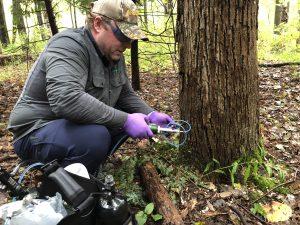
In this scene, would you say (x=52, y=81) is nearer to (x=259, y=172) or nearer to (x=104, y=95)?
(x=104, y=95)

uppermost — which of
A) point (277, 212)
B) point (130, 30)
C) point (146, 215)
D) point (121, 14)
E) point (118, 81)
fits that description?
point (121, 14)

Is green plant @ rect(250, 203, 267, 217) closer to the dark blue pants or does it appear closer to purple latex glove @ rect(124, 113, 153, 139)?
purple latex glove @ rect(124, 113, 153, 139)

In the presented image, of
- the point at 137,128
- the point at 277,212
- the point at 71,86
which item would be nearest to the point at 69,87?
the point at 71,86

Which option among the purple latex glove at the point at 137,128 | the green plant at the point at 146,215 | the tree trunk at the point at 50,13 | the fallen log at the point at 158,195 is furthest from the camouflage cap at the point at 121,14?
the tree trunk at the point at 50,13

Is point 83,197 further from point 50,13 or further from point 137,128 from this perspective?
point 50,13

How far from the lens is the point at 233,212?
3.10 metres

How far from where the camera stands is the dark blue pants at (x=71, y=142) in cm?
310

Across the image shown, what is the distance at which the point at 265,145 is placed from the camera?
4.23 m

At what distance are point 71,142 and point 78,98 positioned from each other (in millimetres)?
421

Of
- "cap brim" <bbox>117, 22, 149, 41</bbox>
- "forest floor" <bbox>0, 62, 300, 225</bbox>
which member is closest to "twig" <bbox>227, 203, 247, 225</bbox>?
"forest floor" <bbox>0, 62, 300, 225</bbox>

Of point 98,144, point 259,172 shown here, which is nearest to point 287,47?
point 259,172

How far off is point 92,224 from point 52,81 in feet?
3.89

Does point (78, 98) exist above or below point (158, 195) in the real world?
above

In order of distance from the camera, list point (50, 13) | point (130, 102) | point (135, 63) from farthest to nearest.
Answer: point (135, 63) → point (50, 13) → point (130, 102)
